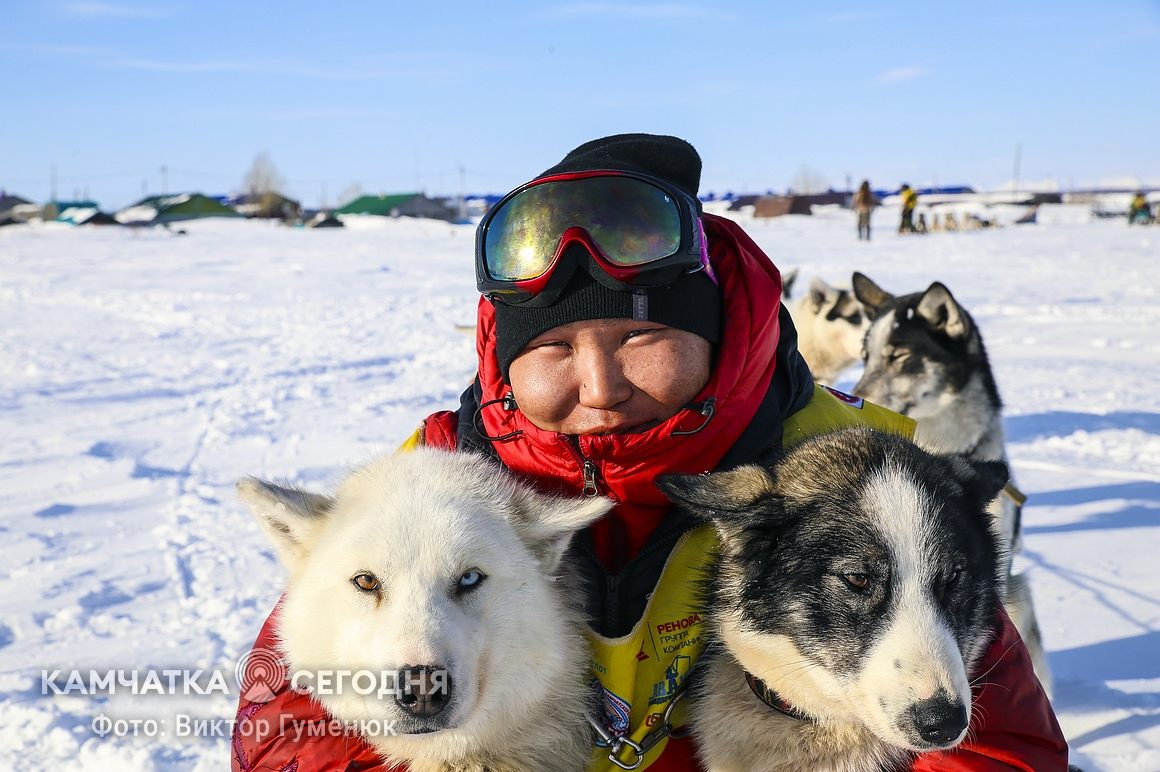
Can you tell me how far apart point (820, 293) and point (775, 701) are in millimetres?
4531

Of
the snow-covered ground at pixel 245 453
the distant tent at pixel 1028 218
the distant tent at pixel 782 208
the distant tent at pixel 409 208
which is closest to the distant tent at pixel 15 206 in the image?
the distant tent at pixel 409 208

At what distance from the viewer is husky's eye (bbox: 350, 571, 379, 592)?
182 cm

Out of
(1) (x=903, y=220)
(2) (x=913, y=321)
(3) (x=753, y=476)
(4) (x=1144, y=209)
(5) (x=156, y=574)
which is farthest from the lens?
(4) (x=1144, y=209)

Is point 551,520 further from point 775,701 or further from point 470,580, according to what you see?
point 775,701

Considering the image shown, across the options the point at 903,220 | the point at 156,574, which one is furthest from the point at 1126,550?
the point at 903,220

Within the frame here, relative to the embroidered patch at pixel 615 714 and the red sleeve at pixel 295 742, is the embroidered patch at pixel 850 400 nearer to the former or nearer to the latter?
the embroidered patch at pixel 615 714

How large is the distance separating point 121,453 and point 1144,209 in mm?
34065

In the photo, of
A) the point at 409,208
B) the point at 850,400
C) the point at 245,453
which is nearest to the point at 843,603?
the point at 850,400

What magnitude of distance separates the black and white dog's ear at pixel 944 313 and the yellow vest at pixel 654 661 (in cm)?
269

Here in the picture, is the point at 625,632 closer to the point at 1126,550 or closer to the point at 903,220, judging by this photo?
the point at 1126,550

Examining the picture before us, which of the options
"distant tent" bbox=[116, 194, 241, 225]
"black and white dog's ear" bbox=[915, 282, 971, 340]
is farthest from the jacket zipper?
"distant tent" bbox=[116, 194, 241, 225]

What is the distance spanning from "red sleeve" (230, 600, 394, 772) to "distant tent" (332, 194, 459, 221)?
1946 inches

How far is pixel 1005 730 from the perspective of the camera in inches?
69.5

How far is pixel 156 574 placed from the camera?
4.05 meters
